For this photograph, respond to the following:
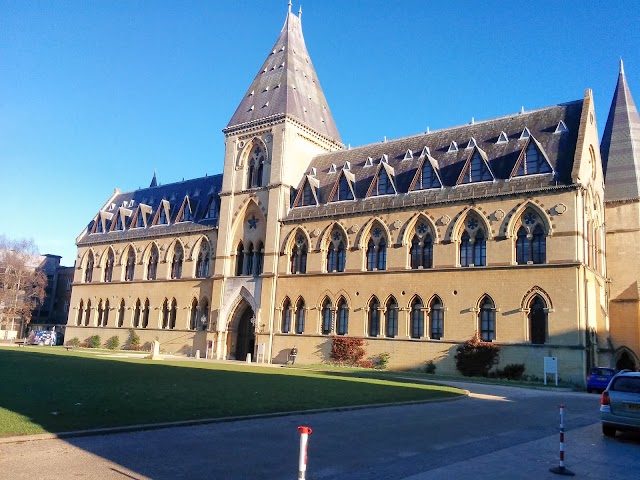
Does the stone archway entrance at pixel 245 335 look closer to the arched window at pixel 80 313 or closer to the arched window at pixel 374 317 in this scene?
the arched window at pixel 374 317

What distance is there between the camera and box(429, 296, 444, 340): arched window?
3456 centimetres

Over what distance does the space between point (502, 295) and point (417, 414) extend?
18.4 m

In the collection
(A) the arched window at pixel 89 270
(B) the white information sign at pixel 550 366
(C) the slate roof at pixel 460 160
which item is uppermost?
(C) the slate roof at pixel 460 160

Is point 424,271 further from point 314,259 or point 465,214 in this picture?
point 314,259

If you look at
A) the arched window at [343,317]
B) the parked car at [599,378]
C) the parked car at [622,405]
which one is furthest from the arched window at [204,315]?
the parked car at [622,405]

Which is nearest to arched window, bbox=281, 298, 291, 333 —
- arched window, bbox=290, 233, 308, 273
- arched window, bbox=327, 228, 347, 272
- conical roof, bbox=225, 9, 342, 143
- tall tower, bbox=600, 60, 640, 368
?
arched window, bbox=290, 233, 308, 273

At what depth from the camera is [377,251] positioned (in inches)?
1517

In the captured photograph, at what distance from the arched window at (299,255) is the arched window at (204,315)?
989 cm

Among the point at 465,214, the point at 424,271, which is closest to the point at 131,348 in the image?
the point at 424,271

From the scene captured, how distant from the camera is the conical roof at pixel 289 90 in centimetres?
4744

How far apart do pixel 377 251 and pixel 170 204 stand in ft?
86.1

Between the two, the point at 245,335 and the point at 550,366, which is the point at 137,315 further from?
the point at 550,366

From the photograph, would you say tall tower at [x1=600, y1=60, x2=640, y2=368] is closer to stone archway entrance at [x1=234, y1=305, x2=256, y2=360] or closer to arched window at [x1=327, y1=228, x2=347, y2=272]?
arched window at [x1=327, y1=228, x2=347, y2=272]

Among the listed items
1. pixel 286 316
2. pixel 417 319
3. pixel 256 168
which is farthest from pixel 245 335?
pixel 417 319
